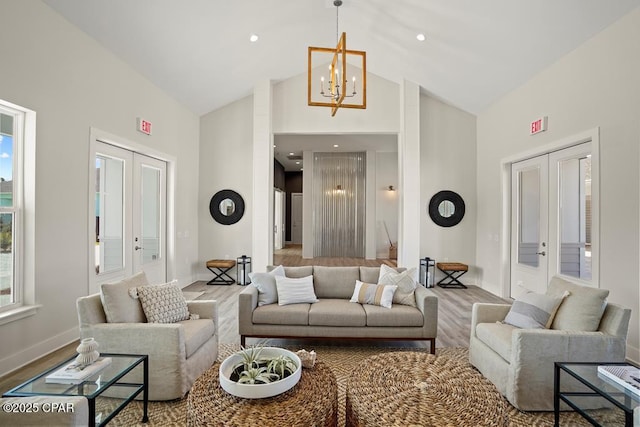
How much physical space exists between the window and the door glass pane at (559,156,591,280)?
579 cm

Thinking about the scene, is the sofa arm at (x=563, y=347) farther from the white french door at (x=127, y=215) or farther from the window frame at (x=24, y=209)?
the white french door at (x=127, y=215)

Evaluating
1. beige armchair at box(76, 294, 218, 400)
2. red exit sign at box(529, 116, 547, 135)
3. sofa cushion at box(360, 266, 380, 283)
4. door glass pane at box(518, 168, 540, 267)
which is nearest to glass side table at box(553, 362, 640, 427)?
sofa cushion at box(360, 266, 380, 283)

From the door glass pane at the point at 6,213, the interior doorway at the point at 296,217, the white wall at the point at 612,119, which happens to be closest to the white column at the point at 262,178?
the door glass pane at the point at 6,213

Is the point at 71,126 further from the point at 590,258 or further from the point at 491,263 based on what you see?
the point at 491,263

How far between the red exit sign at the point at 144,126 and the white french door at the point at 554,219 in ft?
18.5

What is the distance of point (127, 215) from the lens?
477 cm

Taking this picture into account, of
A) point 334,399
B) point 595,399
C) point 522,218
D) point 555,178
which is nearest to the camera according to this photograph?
point 334,399

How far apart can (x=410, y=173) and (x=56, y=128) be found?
17.2ft

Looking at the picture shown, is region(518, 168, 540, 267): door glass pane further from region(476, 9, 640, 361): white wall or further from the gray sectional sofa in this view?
the gray sectional sofa

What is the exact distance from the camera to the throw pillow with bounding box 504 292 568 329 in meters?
2.71

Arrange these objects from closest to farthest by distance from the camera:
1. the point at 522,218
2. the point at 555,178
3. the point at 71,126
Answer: the point at 71,126 < the point at 555,178 < the point at 522,218

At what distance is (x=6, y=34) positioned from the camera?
Result: 285 cm

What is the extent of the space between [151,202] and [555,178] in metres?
5.92

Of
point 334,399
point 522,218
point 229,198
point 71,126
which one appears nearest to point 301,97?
point 229,198
